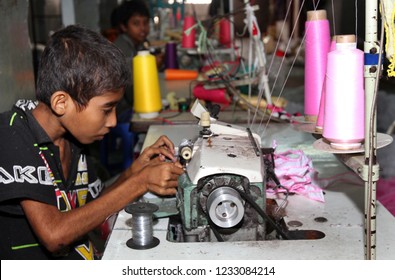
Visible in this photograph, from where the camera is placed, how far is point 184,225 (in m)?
1.61

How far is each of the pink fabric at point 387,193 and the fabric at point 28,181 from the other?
1.15 m

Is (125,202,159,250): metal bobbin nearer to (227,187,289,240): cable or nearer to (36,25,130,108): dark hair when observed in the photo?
(227,187,289,240): cable

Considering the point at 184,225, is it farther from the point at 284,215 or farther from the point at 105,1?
the point at 105,1

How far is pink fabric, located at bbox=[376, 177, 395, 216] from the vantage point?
2.11m

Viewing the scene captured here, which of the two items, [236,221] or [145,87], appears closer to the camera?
[236,221]

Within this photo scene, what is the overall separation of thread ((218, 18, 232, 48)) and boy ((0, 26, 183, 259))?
3.42 m

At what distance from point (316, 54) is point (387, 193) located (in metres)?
0.73

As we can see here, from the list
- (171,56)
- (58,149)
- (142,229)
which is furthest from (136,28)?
(142,229)

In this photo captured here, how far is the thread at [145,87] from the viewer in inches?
121

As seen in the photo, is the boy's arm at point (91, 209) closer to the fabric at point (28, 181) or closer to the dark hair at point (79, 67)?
the fabric at point (28, 181)

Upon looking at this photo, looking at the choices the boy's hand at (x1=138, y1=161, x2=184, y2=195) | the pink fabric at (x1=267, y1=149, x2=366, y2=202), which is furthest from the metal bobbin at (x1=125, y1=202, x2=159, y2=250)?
the pink fabric at (x1=267, y1=149, x2=366, y2=202)

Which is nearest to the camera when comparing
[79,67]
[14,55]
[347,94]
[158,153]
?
[347,94]

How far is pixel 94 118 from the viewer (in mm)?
1734

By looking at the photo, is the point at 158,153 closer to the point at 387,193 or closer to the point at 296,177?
the point at 296,177
